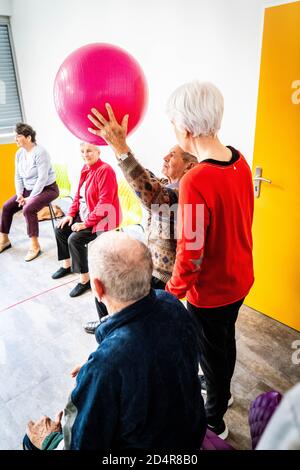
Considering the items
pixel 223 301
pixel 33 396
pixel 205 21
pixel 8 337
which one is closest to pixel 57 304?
pixel 8 337

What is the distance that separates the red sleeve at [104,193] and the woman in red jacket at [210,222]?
141cm

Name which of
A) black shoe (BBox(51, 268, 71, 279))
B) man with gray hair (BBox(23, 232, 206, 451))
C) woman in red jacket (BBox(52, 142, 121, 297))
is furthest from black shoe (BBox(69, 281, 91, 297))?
man with gray hair (BBox(23, 232, 206, 451))

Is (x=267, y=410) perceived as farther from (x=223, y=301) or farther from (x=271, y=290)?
(x=271, y=290)

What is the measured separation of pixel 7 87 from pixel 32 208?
7.44 feet

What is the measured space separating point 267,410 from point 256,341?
1315mm

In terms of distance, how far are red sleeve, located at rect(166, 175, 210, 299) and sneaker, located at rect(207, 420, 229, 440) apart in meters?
0.80

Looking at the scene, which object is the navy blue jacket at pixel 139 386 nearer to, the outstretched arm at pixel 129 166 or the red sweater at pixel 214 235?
the red sweater at pixel 214 235

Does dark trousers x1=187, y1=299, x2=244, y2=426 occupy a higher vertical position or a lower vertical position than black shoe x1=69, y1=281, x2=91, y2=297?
higher

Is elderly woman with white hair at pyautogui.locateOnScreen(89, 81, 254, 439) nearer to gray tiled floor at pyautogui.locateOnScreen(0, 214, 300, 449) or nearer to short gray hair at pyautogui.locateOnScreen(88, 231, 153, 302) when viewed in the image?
short gray hair at pyautogui.locateOnScreen(88, 231, 153, 302)

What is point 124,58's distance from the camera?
1.55 meters

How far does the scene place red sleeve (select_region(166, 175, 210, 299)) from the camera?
118cm

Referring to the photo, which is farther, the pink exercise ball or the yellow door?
the yellow door

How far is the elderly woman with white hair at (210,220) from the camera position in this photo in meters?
1.19

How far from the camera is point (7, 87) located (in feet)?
15.7
